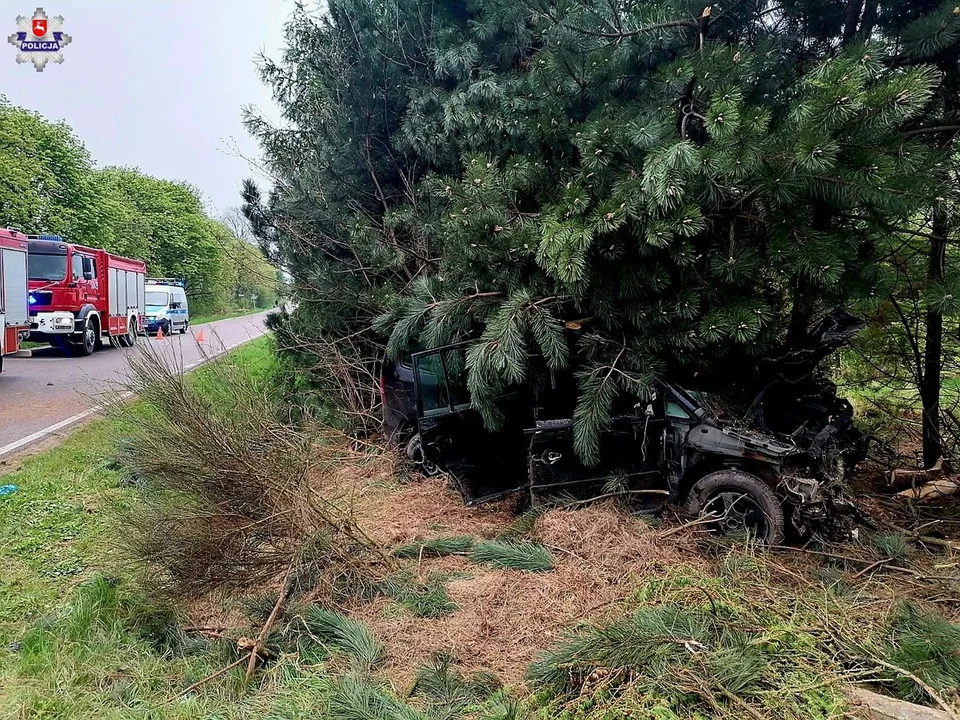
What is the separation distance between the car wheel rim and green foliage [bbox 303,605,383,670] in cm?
250

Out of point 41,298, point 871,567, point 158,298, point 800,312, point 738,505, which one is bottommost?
point 871,567

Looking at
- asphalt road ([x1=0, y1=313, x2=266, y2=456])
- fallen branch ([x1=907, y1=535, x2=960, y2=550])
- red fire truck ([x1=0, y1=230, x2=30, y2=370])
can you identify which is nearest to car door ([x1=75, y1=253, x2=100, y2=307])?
asphalt road ([x1=0, y1=313, x2=266, y2=456])

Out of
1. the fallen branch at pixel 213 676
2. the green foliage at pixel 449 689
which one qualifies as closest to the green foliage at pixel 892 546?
the green foliage at pixel 449 689

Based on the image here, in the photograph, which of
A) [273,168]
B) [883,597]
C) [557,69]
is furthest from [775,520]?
[273,168]

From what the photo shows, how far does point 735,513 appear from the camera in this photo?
172 inches

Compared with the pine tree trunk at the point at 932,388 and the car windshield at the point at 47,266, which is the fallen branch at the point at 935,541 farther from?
the car windshield at the point at 47,266

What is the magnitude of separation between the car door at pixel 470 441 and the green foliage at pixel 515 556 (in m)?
1.14

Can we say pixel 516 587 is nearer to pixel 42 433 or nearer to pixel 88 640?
pixel 88 640

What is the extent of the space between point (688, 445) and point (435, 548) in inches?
81.5

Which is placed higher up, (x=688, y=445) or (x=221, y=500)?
Result: (x=688, y=445)

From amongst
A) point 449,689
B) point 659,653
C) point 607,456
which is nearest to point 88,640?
point 449,689

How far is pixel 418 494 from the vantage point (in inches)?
234

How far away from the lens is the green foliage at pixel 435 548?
14.5ft

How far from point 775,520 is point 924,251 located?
8.61 ft
